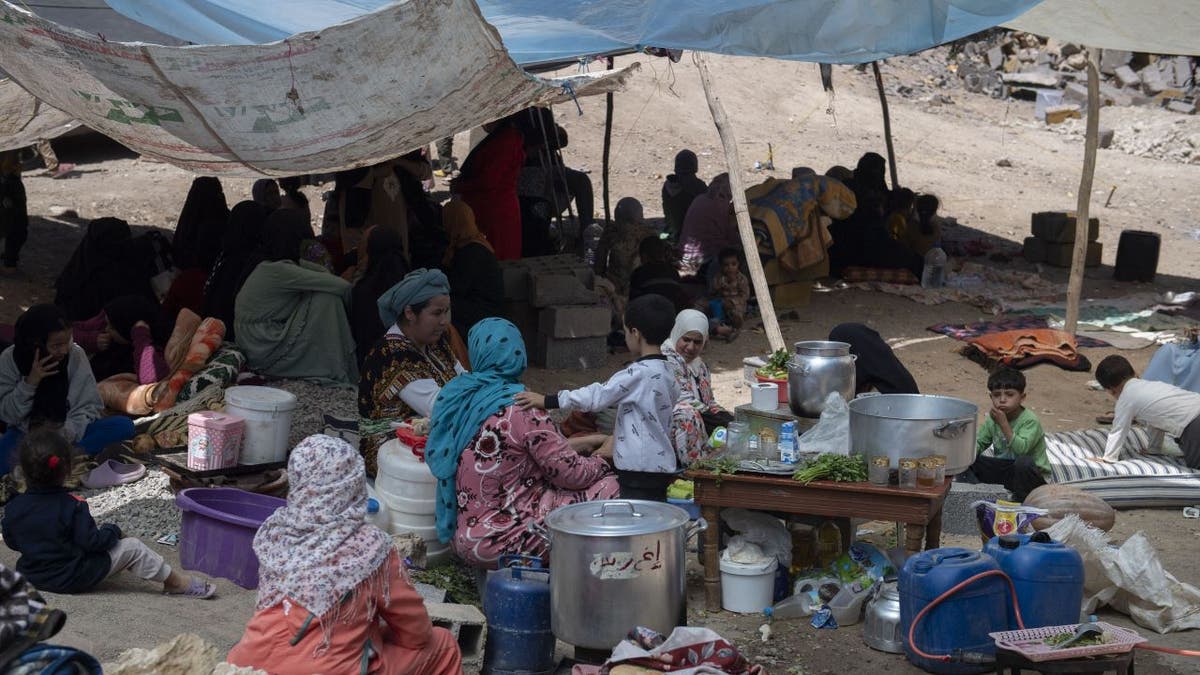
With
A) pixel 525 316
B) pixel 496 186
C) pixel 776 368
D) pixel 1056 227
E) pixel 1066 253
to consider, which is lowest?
pixel 525 316

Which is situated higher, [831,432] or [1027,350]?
[831,432]

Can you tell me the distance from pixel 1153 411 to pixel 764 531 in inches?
110

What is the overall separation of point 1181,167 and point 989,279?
747 centimetres

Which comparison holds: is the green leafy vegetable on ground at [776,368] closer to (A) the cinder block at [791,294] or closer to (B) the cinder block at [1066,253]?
(A) the cinder block at [791,294]

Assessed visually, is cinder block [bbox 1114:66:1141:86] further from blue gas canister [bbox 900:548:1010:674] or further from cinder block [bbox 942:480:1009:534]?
blue gas canister [bbox 900:548:1010:674]

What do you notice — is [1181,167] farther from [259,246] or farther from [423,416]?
[423,416]

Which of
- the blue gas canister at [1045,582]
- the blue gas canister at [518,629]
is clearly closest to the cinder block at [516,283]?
the blue gas canister at [518,629]

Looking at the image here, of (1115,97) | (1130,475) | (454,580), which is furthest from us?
(1115,97)

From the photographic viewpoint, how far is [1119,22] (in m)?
9.00

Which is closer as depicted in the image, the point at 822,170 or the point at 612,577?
the point at 612,577

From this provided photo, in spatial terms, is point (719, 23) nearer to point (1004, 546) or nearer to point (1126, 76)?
point (1004, 546)

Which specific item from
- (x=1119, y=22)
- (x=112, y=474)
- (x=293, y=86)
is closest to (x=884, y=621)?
(x=293, y=86)

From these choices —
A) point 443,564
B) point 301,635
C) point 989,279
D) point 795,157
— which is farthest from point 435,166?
point 301,635

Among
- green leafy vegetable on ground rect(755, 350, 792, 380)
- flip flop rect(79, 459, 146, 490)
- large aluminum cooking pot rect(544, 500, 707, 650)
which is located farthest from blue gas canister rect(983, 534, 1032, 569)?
flip flop rect(79, 459, 146, 490)
